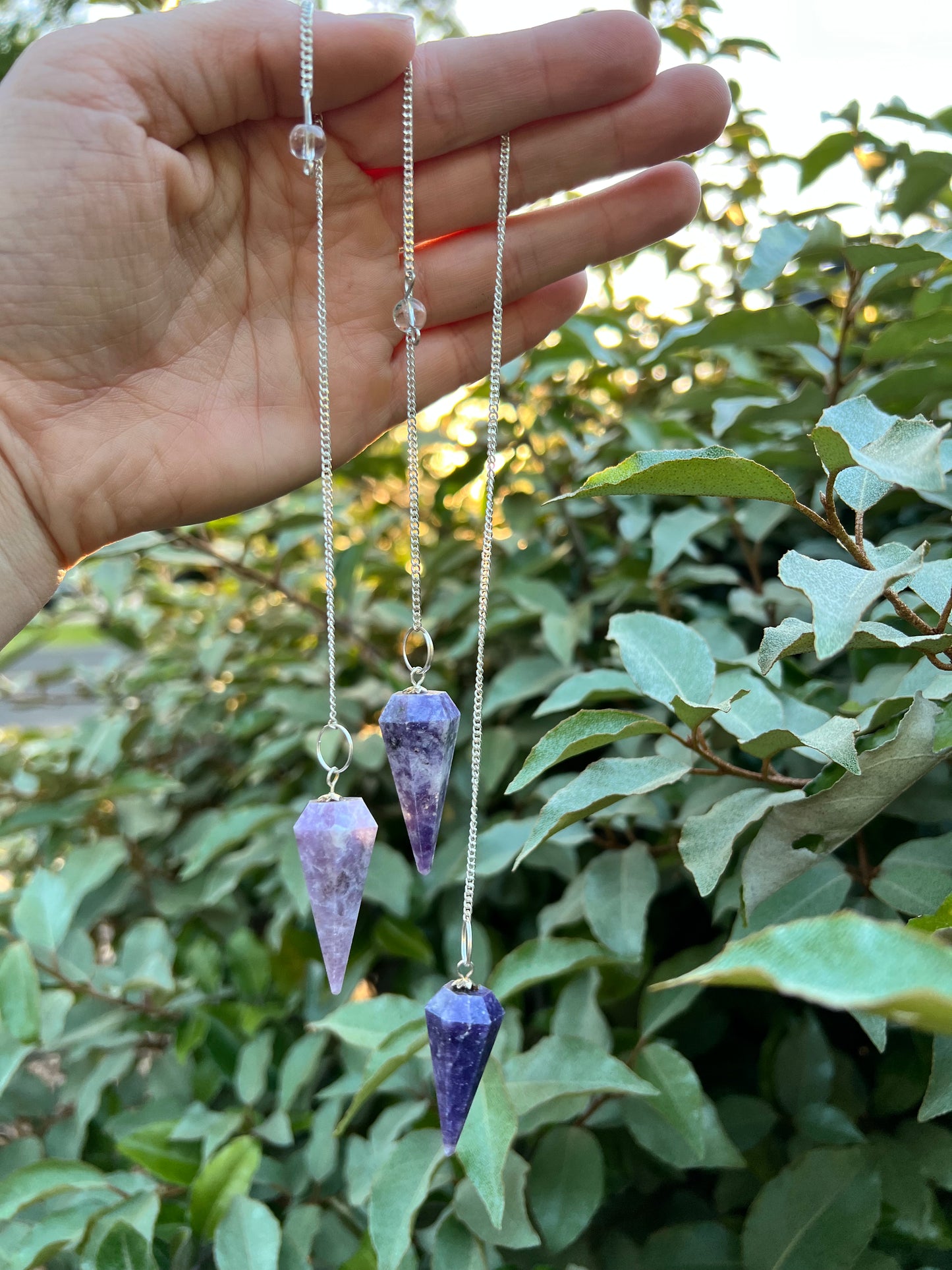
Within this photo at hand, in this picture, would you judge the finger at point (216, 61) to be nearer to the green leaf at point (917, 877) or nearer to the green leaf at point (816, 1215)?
the green leaf at point (917, 877)

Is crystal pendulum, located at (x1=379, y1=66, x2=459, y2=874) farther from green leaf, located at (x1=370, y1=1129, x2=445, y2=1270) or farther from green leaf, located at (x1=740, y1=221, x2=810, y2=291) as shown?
green leaf, located at (x1=740, y1=221, x2=810, y2=291)

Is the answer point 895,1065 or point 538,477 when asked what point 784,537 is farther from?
point 895,1065

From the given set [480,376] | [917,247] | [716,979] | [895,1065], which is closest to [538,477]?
[480,376]

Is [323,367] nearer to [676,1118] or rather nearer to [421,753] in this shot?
[421,753]

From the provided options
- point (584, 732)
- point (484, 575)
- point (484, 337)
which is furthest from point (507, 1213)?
point (484, 337)

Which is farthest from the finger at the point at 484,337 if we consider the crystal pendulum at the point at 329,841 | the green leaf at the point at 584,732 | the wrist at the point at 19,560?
the green leaf at the point at 584,732
